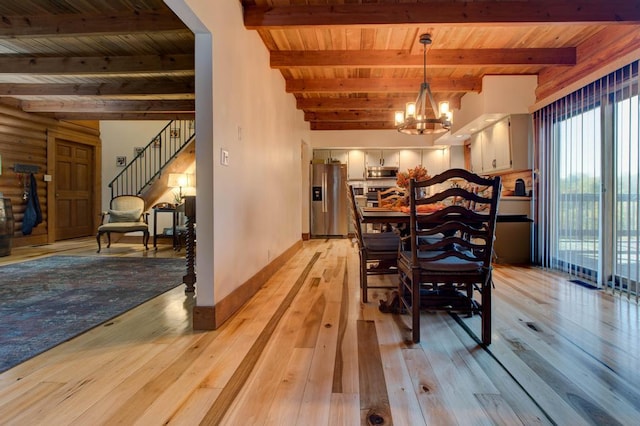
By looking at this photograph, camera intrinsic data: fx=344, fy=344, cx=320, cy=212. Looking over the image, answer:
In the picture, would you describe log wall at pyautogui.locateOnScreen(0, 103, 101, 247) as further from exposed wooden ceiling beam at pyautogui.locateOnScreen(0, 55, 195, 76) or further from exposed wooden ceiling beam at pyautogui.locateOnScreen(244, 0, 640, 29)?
exposed wooden ceiling beam at pyautogui.locateOnScreen(244, 0, 640, 29)

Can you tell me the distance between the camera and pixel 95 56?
4.21m

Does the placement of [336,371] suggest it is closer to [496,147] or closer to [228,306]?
[228,306]

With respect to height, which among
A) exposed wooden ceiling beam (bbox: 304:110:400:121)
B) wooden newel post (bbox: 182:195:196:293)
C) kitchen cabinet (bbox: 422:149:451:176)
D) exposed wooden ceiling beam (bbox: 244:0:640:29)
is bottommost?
wooden newel post (bbox: 182:195:196:293)

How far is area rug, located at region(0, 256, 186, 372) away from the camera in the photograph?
2096mm

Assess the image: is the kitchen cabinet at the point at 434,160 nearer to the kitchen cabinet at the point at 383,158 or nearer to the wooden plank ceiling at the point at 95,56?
the kitchen cabinet at the point at 383,158

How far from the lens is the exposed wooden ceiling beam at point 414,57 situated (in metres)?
3.87

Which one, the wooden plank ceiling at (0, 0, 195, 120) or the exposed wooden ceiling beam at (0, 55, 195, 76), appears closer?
the wooden plank ceiling at (0, 0, 195, 120)

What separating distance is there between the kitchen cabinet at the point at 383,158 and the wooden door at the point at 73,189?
641 cm

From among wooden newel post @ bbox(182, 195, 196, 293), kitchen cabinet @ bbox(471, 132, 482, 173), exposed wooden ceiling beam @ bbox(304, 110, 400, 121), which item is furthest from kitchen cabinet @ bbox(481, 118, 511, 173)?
wooden newel post @ bbox(182, 195, 196, 293)

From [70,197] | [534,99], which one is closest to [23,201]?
[70,197]

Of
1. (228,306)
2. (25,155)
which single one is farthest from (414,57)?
(25,155)

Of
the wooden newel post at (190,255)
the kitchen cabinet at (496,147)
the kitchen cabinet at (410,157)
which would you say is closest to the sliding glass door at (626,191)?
the kitchen cabinet at (496,147)

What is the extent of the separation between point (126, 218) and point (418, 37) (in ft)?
17.7

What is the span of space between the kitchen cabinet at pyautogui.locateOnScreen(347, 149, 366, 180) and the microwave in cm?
22
